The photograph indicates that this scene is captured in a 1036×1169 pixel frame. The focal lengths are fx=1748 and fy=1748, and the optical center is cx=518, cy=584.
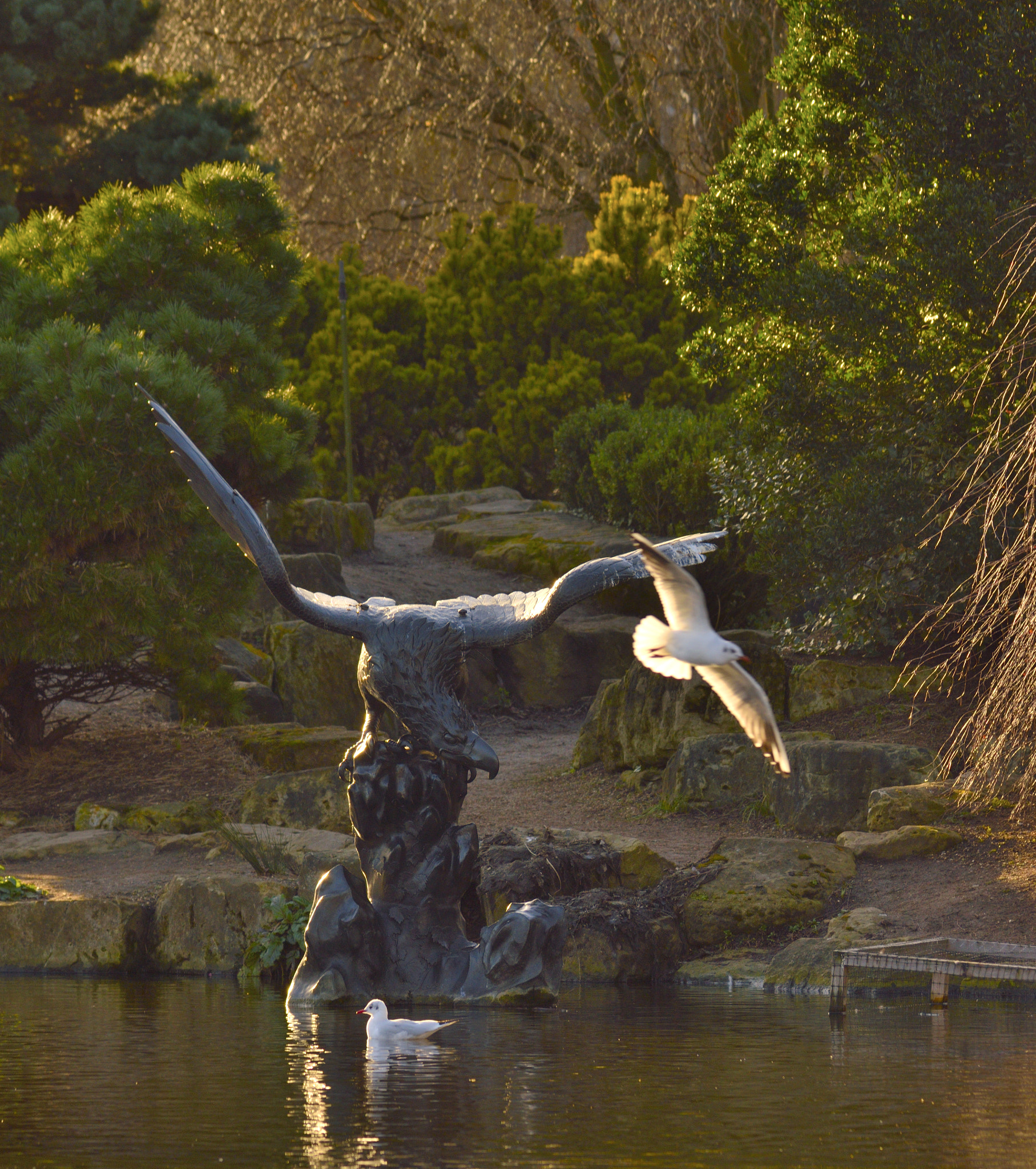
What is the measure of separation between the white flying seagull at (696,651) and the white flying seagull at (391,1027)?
86.4 inches

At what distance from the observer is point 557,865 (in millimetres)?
11344

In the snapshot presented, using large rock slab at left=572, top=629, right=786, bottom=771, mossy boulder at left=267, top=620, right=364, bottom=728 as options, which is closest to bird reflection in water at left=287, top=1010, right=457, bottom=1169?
large rock slab at left=572, top=629, right=786, bottom=771

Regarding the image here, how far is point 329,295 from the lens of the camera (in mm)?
28500

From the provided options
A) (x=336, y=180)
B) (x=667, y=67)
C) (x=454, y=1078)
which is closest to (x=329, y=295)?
(x=336, y=180)

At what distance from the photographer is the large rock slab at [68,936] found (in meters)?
10.6

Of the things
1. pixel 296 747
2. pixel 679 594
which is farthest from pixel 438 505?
pixel 679 594

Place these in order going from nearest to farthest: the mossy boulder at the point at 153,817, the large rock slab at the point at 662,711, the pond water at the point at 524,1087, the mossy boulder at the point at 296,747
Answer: the pond water at the point at 524,1087 < the mossy boulder at the point at 153,817 < the mossy boulder at the point at 296,747 < the large rock slab at the point at 662,711

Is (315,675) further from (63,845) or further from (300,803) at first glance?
(63,845)

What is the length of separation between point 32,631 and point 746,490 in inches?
257

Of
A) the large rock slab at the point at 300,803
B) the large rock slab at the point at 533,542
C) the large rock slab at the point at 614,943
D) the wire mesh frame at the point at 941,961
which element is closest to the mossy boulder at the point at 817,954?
the wire mesh frame at the point at 941,961

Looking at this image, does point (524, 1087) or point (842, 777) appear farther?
point (842, 777)

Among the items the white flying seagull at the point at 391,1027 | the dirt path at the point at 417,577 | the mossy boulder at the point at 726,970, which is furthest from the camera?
the dirt path at the point at 417,577

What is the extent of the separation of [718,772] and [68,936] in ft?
20.2

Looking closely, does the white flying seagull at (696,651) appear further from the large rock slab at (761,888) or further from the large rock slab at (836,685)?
the large rock slab at (836,685)
